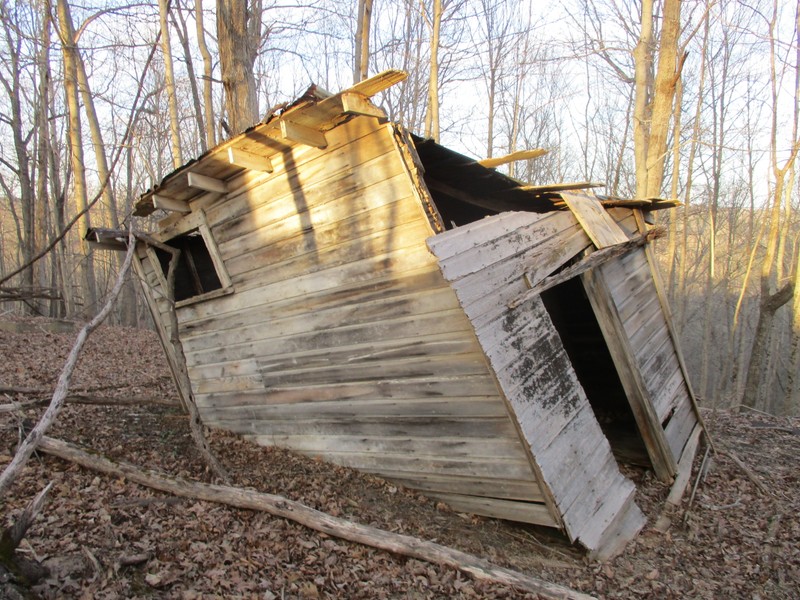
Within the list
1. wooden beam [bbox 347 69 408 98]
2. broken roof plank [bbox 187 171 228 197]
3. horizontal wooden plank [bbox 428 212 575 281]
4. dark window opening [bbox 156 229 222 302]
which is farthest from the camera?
dark window opening [bbox 156 229 222 302]

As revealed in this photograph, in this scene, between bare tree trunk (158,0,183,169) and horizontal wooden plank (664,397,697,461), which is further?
bare tree trunk (158,0,183,169)

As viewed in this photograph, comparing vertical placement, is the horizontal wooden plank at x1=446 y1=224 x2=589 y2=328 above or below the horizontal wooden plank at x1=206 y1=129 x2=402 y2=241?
below

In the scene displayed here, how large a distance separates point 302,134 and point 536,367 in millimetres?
3074

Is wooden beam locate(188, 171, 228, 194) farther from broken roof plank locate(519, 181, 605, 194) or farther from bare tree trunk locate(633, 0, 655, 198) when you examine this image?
bare tree trunk locate(633, 0, 655, 198)

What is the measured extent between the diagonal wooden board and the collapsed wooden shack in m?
0.04

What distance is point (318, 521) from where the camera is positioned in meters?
4.35

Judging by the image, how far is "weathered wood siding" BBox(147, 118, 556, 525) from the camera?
15.3 ft

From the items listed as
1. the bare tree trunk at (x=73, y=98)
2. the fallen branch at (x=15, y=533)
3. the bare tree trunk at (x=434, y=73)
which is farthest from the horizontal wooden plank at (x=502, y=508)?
the bare tree trunk at (x=73, y=98)

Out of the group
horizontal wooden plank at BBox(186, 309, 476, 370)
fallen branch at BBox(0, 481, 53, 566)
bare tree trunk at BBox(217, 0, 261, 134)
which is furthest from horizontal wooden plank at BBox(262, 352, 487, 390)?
bare tree trunk at BBox(217, 0, 261, 134)

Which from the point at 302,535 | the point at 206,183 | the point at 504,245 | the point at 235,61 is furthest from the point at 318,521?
the point at 235,61

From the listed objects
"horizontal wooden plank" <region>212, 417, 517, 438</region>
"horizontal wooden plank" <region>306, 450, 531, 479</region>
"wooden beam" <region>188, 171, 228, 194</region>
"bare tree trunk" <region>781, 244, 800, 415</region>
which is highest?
"wooden beam" <region>188, 171, 228, 194</region>

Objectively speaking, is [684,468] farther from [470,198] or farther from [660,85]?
[660,85]

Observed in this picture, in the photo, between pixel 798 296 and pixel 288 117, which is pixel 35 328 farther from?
pixel 798 296

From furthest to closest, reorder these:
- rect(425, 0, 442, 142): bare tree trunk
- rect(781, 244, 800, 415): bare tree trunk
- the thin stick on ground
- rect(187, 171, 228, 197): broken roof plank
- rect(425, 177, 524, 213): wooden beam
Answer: rect(425, 0, 442, 142): bare tree trunk
rect(781, 244, 800, 415): bare tree trunk
rect(425, 177, 524, 213): wooden beam
rect(187, 171, 228, 197): broken roof plank
the thin stick on ground
